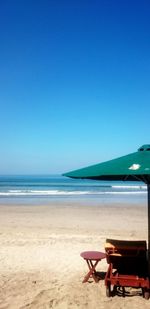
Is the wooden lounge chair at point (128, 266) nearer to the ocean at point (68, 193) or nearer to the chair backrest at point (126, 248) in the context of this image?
the chair backrest at point (126, 248)

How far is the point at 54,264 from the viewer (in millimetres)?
7656

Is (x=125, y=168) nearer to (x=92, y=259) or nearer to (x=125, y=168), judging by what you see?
(x=125, y=168)

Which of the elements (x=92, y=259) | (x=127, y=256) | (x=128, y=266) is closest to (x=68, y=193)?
Answer: (x=92, y=259)

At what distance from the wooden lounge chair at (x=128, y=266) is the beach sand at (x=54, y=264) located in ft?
0.73

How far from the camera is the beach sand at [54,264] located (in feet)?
17.8

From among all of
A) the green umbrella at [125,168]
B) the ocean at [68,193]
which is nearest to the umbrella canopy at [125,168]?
the green umbrella at [125,168]

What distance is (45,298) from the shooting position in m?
5.52

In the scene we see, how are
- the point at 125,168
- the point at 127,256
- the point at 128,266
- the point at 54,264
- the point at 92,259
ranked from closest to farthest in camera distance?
1. the point at 125,168
2. the point at 127,256
3. the point at 128,266
4. the point at 92,259
5. the point at 54,264

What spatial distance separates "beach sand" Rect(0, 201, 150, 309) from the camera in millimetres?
5418

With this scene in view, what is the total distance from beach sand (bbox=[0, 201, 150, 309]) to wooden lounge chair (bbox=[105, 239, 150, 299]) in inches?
8.8

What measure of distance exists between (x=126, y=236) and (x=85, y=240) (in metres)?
2.03

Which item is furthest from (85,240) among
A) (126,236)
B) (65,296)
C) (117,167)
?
(117,167)

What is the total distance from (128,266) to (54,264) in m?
2.39

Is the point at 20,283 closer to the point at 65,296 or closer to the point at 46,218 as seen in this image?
the point at 65,296
